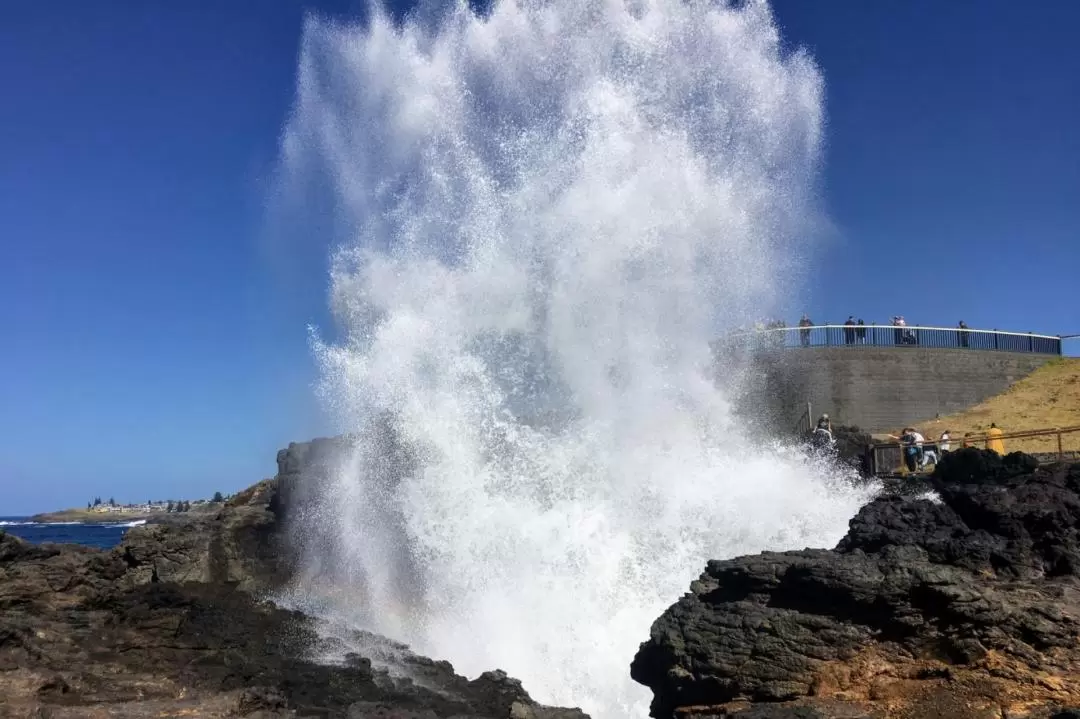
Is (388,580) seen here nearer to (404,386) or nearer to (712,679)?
(404,386)

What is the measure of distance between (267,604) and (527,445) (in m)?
5.39

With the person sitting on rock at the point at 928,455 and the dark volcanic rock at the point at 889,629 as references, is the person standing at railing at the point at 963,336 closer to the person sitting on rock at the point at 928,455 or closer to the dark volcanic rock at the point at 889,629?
the person sitting on rock at the point at 928,455

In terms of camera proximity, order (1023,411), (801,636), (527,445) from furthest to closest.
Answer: (1023,411), (527,445), (801,636)

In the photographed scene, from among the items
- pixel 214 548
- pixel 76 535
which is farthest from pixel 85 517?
pixel 214 548

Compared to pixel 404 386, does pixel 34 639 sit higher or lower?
lower

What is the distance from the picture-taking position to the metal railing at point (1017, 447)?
16.4 metres

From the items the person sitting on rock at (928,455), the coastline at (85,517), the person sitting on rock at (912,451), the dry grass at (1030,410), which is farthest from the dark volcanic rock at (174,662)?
the coastline at (85,517)

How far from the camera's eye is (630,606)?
13.3m

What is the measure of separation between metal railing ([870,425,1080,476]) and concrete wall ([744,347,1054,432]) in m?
3.57

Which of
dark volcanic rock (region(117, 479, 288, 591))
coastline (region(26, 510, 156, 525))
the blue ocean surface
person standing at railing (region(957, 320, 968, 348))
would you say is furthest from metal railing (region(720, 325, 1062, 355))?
coastline (region(26, 510, 156, 525))

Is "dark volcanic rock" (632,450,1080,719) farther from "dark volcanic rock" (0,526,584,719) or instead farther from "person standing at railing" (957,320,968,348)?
"person standing at railing" (957,320,968,348)

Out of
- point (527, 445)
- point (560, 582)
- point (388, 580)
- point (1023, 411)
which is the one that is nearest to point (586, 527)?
point (560, 582)

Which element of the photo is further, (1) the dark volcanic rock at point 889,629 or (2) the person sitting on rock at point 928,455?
(2) the person sitting on rock at point 928,455

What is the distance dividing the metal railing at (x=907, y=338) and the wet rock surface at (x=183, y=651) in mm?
14050
